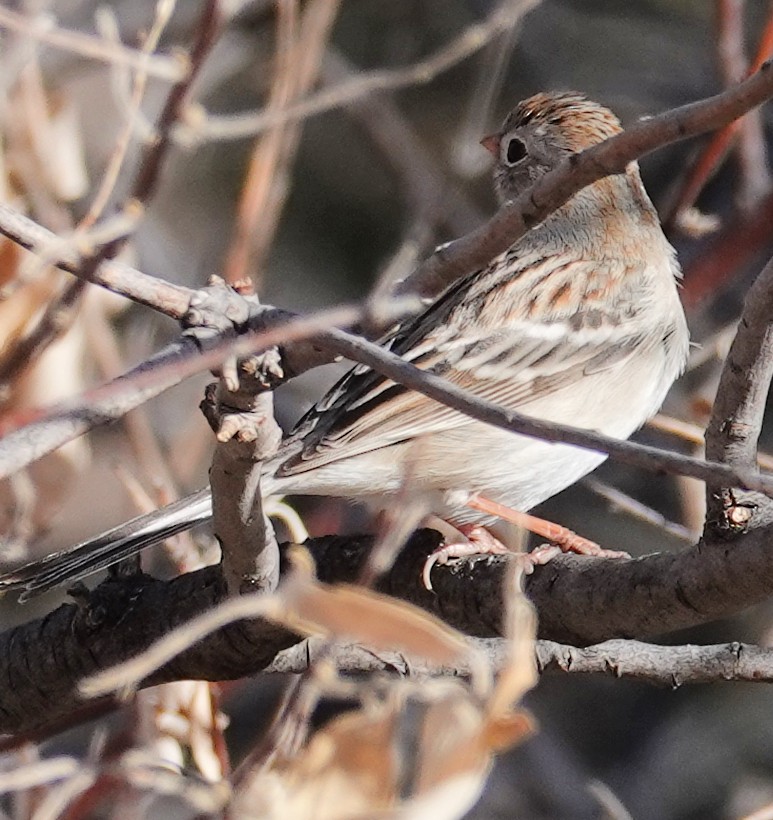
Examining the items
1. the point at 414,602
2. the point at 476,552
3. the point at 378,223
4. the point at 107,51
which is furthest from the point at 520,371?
the point at 378,223

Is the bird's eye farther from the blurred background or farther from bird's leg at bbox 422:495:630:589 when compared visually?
bird's leg at bbox 422:495:630:589

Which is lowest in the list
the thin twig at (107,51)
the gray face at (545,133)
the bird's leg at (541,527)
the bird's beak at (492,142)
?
the bird's leg at (541,527)

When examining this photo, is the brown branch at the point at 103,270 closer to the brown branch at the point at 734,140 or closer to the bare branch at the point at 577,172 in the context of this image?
the bare branch at the point at 577,172

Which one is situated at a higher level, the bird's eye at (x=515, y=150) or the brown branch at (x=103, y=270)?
the bird's eye at (x=515, y=150)

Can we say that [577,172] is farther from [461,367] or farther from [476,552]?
[461,367]

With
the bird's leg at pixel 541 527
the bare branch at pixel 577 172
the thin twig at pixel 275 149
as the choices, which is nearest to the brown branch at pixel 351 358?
the bare branch at pixel 577 172

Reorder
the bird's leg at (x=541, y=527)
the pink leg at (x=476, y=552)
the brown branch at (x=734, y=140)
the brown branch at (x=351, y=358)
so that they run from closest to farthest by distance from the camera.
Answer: the brown branch at (x=351, y=358) → the pink leg at (x=476, y=552) → the bird's leg at (x=541, y=527) → the brown branch at (x=734, y=140)

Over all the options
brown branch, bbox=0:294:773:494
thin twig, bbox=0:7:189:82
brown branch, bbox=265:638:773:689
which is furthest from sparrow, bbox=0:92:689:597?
brown branch, bbox=0:294:773:494
